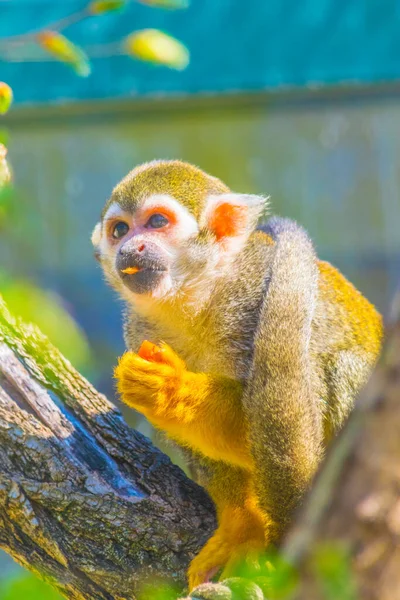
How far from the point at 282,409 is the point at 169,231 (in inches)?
45.5

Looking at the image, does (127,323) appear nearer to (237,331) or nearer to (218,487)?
(237,331)

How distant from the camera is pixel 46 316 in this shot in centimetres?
90

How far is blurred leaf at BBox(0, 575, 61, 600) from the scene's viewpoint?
0.83 m

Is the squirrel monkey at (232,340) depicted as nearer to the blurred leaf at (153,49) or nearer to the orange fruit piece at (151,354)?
the orange fruit piece at (151,354)

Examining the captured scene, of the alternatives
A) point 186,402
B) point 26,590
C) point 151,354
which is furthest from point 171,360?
point 26,590

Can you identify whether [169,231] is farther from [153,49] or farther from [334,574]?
[334,574]

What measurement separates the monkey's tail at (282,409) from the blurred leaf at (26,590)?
67.0 inches

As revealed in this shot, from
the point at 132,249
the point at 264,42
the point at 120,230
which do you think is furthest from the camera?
the point at 264,42

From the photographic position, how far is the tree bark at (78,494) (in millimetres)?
2621

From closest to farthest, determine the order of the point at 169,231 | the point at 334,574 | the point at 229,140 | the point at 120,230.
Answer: the point at 334,574 < the point at 169,231 < the point at 120,230 < the point at 229,140

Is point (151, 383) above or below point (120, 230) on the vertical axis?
below

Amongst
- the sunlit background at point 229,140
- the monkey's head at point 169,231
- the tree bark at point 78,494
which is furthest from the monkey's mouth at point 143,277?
the sunlit background at point 229,140

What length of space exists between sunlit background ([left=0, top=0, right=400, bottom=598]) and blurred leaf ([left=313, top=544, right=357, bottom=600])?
19.8 feet

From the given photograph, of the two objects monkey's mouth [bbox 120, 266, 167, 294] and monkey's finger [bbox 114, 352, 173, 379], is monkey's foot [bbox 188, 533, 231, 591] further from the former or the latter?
monkey's mouth [bbox 120, 266, 167, 294]
